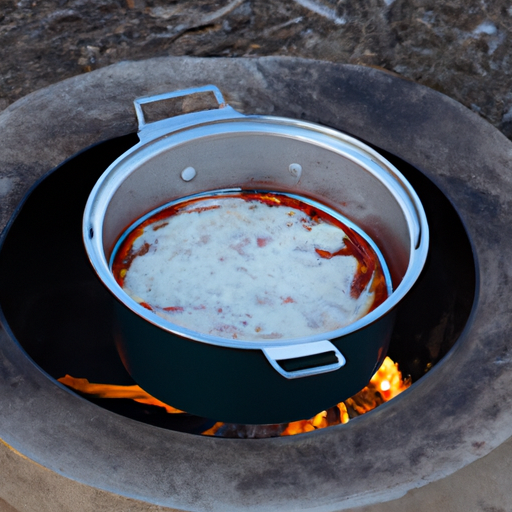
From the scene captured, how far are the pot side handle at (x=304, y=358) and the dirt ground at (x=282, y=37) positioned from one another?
1.49 m

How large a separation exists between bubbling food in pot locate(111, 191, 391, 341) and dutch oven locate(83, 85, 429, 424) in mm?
37

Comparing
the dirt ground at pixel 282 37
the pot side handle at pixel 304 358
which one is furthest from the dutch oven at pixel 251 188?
the dirt ground at pixel 282 37

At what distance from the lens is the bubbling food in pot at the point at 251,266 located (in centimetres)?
133

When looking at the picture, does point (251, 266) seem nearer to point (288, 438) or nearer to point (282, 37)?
point (288, 438)

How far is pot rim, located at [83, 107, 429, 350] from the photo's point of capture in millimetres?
1120

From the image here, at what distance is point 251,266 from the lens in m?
1.46

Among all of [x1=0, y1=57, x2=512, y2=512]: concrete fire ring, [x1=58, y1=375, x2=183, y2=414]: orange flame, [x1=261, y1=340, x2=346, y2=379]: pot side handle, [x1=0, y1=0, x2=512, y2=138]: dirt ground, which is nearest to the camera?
[x1=261, y1=340, x2=346, y2=379]: pot side handle

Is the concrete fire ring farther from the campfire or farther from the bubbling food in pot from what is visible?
the bubbling food in pot

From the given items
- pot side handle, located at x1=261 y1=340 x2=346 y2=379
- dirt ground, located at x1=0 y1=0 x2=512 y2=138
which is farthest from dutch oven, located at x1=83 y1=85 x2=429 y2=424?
dirt ground, located at x1=0 y1=0 x2=512 y2=138

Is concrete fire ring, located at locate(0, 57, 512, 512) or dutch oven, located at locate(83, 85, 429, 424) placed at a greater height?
dutch oven, located at locate(83, 85, 429, 424)

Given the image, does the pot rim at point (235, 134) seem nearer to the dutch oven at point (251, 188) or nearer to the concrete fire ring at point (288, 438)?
the dutch oven at point (251, 188)

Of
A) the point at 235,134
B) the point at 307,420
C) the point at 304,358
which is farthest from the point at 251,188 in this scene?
the point at 304,358

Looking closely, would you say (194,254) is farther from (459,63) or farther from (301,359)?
(459,63)

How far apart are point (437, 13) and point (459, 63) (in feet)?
0.63
